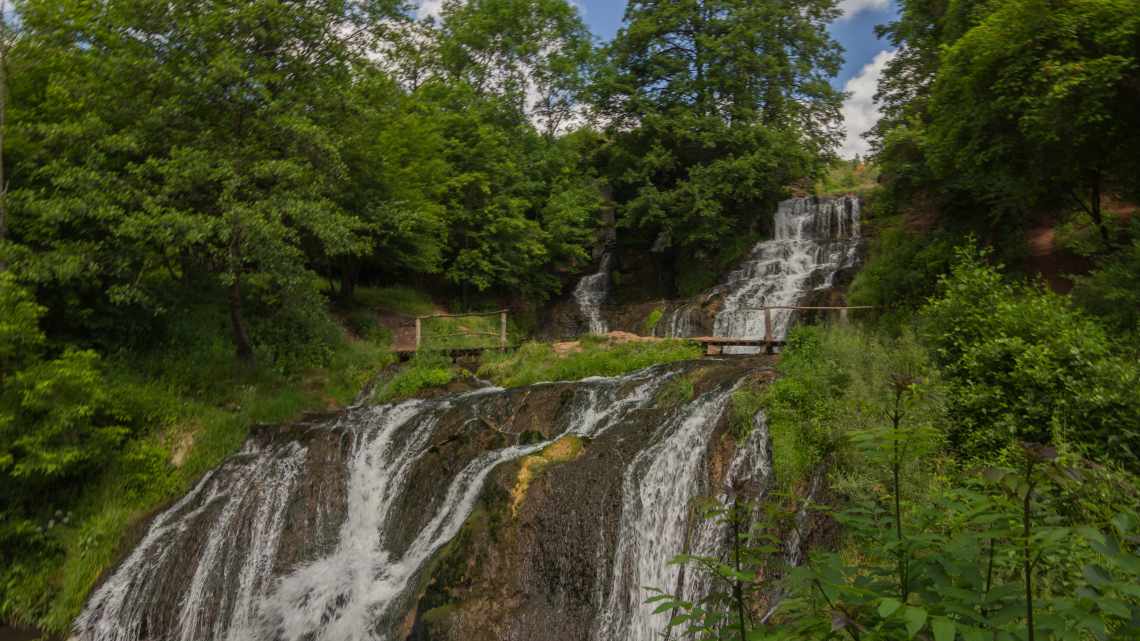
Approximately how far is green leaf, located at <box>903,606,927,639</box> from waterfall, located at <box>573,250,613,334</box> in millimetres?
21430

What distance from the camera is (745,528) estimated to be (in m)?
6.70

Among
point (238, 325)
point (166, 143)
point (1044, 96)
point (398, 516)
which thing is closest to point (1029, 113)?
point (1044, 96)

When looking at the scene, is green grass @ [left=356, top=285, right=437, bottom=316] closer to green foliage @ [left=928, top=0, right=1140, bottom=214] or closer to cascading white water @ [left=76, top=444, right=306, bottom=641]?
cascading white water @ [left=76, top=444, right=306, bottom=641]

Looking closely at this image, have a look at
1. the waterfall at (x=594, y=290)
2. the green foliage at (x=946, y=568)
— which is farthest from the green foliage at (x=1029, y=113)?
the waterfall at (x=594, y=290)

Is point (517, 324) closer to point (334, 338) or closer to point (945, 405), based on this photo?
point (334, 338)

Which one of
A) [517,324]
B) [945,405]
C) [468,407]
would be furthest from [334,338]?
[945,405]

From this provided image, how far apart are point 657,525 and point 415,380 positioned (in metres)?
8.38

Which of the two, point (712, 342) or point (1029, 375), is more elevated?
point (1029, 375)

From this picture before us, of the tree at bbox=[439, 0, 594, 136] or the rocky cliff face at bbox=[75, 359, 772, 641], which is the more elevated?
the tree at bbox=[439, 0, 594, 136]

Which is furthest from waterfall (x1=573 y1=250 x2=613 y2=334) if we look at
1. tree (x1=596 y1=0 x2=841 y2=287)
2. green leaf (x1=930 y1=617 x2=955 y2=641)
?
green leaf (x1=930 y1=617 x2=955 y2=641)

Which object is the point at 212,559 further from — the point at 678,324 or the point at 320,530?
the point at 678,324

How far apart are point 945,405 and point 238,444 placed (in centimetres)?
1180

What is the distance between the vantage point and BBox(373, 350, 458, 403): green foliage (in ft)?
44.1

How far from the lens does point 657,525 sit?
6.75 metres
